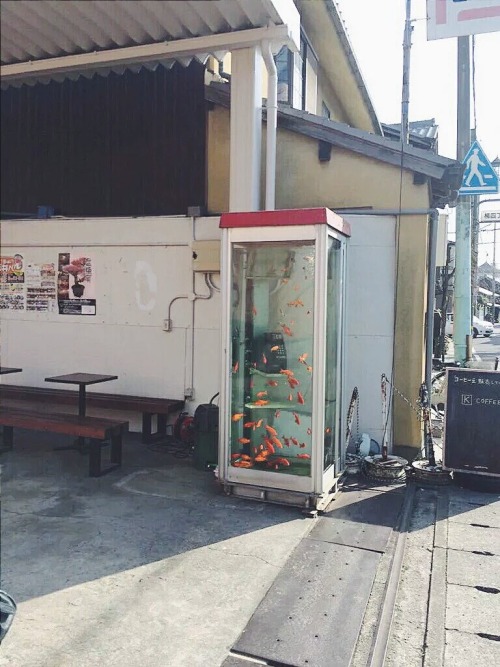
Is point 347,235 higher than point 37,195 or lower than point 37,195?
lower

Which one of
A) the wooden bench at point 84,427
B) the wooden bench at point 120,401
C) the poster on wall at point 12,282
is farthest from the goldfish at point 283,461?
the poster on wall at point 12,282

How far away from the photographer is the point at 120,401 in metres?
6.63

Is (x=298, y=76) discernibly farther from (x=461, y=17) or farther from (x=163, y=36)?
(x=163, y=36)

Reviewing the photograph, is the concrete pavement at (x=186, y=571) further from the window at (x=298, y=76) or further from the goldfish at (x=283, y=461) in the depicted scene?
the window at (x=298, y=76)

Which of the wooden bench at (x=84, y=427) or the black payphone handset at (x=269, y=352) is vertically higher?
the black payphone handset at (x=269, y=352)

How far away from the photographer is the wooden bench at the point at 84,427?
5352 mm

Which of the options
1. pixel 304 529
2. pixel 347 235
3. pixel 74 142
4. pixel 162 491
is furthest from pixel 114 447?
pixel 74 142

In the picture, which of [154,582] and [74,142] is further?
[74,142]

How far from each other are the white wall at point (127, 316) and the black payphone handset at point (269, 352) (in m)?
1.34

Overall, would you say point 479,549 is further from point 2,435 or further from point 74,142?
point 74,142

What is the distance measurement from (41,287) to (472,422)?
5.52 m

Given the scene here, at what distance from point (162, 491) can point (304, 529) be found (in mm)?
1457

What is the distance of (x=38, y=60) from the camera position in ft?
13.8

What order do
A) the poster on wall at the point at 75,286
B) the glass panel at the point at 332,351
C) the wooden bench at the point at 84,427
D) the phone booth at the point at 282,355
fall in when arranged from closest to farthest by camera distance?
the phone booth at the point at 282,355
the glass panel at the point at 332,351
the wooden bench at the point at 84,427
the poster on wall at the point at 75,286
